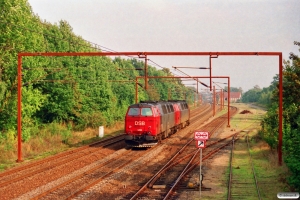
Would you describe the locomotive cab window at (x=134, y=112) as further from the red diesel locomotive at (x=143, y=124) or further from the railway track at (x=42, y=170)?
the railway track at (x=42, y=170)

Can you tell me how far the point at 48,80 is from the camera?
92.6 ft

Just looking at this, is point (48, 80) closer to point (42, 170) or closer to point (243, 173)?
point (42, 170)

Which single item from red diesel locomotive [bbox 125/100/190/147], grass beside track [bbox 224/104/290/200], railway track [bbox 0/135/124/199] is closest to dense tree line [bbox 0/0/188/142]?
railway track [bbox 0/135/124/199]

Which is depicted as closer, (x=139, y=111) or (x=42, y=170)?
(x=42, y=170)

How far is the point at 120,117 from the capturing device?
161 ft

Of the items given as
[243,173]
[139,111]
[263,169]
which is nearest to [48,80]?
[139,111]

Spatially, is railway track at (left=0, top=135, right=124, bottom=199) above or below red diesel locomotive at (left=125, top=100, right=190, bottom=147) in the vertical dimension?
below

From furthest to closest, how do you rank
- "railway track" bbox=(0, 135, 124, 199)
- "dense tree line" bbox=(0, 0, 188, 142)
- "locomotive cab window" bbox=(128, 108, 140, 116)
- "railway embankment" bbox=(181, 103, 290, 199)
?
"locomotive cab window" bbox=(128, 108, 140, 116) → "dense tree line" bbox=(0, 0, 188, 142) → "railway track" bbox=(0, 135, 124, 199) → "railway embankment" bbox=(181, 103, 290, 199)

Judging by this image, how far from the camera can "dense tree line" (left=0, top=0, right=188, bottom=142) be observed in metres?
25.2

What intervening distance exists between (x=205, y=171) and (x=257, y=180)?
284 centimetres

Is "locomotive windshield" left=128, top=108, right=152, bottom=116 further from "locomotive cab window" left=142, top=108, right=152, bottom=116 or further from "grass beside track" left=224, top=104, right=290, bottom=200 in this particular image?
"grass beside track" left=224, top=104, right=290, bottom=200

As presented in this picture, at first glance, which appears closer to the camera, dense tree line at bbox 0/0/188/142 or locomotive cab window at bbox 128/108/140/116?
dense tree line at bbox 0/0/188/142

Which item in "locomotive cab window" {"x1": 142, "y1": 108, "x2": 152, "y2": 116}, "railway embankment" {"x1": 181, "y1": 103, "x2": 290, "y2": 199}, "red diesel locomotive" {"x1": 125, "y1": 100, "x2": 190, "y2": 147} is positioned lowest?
"railway embankment" {"x1": 181, "y1": 103, "x2": 290, "y2": 199}

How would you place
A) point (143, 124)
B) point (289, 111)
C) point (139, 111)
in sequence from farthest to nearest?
point (139, 111) < point (143, 124) < point (289, 111)
